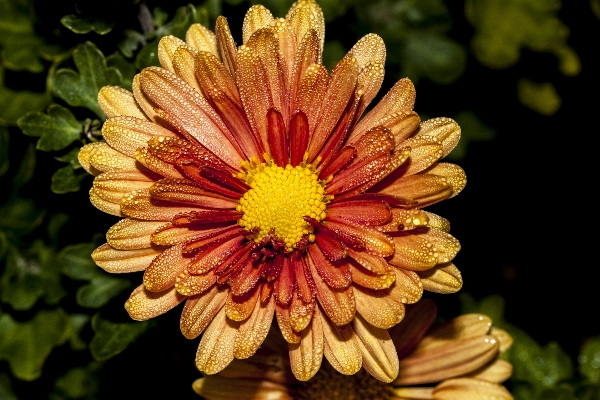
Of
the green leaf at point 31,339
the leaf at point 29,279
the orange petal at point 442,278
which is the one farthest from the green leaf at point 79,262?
the orange petal at point 442,278

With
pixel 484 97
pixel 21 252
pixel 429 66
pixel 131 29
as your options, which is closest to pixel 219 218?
pixel 131 29

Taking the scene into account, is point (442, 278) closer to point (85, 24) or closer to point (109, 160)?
point (109, 160)

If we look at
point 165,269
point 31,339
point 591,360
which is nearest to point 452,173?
point 165,269

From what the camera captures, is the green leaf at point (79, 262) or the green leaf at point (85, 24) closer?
the green leaf at point (85, 24)

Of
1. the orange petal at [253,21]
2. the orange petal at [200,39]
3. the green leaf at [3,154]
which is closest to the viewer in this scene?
the orange petal at [253,21]

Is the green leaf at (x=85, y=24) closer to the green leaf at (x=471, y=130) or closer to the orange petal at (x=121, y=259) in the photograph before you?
the orange petal at (x=121, y=259)

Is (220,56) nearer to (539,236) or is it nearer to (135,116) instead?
(135,116)
